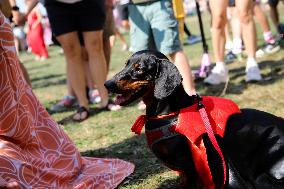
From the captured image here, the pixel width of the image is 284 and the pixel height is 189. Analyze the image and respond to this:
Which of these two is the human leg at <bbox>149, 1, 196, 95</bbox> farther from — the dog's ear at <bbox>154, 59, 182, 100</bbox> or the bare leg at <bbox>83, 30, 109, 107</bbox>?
the dog's ear at <bbox>154, 59, 182, 100</bbox>

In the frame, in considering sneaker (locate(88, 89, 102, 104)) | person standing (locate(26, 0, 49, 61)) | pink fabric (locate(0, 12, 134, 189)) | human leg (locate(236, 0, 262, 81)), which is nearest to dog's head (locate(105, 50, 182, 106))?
pink fabric (locate(0, 12, 134, 189))

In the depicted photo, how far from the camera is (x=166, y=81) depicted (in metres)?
2.59

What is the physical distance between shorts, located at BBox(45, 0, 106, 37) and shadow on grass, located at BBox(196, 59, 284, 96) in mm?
1479

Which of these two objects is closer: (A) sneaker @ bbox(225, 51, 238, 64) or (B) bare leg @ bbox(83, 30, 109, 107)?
(B) bare leg @ bbox(83, 30, 109, 107)

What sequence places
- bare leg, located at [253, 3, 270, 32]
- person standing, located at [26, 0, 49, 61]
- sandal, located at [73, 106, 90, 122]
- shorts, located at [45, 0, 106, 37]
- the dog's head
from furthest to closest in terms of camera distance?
person standing, located at [26, 0, 49, 61] → bare leg, located at [253, 3, 270, 32] → sandal, located at [73, 106, 90, 122] → shorts, located at [45, 0, 106, 37] → the dog's head

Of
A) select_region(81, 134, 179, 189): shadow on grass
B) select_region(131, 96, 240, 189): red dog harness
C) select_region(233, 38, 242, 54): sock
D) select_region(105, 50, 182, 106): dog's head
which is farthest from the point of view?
select_region(233, 38, 242, 54): sock

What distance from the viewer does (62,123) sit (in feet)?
16.0

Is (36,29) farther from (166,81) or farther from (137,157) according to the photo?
(166,81)

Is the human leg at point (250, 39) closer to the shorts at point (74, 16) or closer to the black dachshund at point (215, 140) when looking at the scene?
the shorts at point (74, 16)

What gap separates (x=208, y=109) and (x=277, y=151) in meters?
0.43

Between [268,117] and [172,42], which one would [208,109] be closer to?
[268,117]

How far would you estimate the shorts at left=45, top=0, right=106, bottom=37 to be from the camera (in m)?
4.62

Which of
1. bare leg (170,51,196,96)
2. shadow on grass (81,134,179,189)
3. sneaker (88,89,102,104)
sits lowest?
sneaker (88,89,102,104)

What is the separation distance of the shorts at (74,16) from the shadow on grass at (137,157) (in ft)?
4.47
